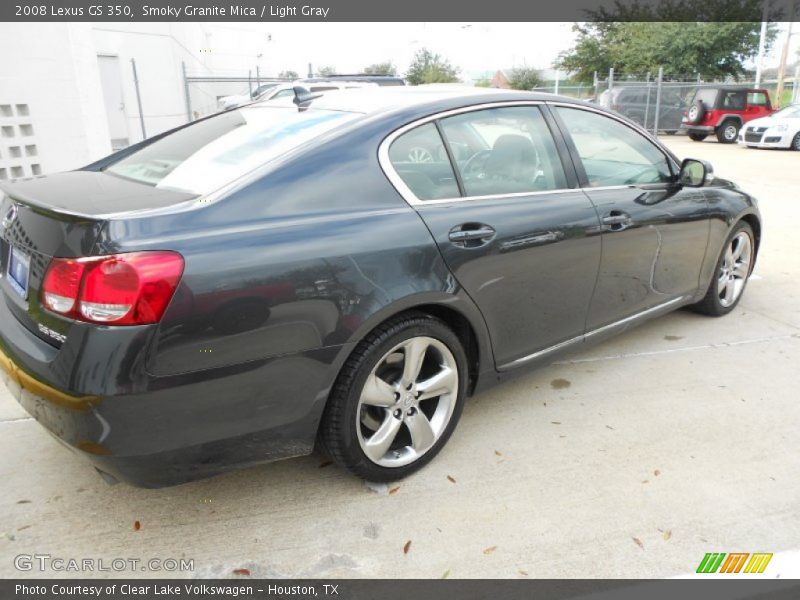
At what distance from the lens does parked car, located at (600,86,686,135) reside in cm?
2256

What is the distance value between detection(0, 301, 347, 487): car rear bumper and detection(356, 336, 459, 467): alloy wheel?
0.30m

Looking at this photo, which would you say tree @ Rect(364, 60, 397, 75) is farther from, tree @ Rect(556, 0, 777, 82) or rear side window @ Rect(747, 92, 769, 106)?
rear side window @ Rect(747, 92, 769, 106)

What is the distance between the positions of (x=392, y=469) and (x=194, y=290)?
1188 mm

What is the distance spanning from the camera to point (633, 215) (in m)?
3.45

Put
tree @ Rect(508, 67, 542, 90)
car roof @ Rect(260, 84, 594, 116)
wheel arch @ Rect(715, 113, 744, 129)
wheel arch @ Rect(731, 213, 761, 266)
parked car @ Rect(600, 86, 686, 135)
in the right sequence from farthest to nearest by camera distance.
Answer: tree @ Rect(508, 67, 542, 90) < parked car @ Rect(600, 86, 686, 135) < wheel arch @ Rect(715, 113, 744, 129) < wheel arch @ Rect(731, 213, 761, 266) < car roof @ Rect(260, 84, 594, 116)

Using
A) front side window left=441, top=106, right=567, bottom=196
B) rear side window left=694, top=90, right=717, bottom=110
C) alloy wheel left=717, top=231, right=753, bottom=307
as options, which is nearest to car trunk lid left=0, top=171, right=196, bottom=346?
front side window left=441, top=106, right=567, bottom=196

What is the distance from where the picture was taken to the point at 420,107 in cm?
280

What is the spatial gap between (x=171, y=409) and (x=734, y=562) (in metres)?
2.08

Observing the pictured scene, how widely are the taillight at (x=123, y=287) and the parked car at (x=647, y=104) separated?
23.1m

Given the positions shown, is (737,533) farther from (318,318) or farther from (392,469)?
(318,318)

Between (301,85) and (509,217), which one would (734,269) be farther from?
(301,85)

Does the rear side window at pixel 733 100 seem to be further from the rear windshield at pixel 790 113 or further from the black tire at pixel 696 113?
the rear windshield at pixel 790 113

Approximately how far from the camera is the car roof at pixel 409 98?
2.82m

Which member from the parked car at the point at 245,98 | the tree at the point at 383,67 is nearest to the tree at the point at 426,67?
the tree at the point at 383,67
